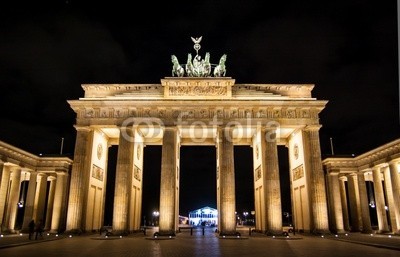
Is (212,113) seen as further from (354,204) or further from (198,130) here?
(354,204)

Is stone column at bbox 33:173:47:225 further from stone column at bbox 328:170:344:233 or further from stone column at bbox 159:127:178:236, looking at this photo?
stone column at bbox 328:170:344:233

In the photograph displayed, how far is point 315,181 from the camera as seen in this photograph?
107ft

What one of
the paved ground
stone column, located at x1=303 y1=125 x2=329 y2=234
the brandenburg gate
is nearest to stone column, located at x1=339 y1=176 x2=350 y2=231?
the brandenburg gate

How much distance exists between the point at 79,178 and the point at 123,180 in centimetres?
441

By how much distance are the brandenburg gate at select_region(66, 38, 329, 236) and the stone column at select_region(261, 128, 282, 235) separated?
0.09m

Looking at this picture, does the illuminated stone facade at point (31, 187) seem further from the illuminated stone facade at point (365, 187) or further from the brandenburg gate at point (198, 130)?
the illuminated stone facade at point (365, 187)

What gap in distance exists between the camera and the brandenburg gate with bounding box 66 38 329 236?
32156 mm

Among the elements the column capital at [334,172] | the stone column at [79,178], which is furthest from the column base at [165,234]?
the column capital at [334,172]

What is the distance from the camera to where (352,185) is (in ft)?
133

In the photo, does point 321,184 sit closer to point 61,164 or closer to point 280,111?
point 280,111

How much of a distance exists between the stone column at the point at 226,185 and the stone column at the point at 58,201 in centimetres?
1834

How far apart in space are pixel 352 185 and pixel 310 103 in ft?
45.6

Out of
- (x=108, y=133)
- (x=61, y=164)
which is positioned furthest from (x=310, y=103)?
(x=61, y=164)

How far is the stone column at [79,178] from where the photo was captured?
3166 centimetres
